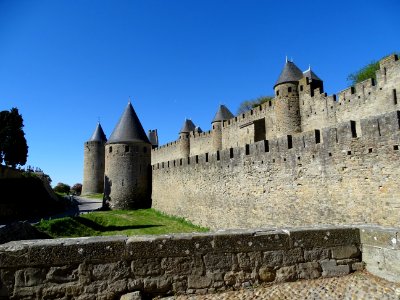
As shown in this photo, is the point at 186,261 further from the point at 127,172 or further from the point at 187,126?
the point at 187,126

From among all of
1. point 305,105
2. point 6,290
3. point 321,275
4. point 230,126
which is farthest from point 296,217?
point 230,126

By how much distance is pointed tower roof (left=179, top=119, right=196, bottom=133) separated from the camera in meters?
38.2

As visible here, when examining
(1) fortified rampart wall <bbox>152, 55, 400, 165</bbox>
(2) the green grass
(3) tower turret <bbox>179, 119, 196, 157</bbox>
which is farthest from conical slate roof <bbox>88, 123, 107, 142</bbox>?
(2) the green grass

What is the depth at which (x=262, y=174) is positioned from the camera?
11.7m

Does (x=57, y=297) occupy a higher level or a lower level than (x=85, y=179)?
lower

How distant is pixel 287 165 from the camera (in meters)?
10.7

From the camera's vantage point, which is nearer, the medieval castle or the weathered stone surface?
the weathered stone surface

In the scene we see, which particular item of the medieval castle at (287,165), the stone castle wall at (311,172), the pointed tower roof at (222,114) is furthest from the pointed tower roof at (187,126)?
the stone castle wall at (311,172)

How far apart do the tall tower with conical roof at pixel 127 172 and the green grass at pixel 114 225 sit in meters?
3.23

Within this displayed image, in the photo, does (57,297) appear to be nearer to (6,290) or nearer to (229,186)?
(6,290)

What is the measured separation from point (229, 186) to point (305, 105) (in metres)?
11.1

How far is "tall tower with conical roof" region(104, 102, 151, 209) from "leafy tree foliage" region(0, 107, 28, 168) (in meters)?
21.2

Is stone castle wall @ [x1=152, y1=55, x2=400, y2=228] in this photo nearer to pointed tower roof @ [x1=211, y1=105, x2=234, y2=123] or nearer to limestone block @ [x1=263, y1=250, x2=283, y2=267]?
limestone block @ [x1=263, y1=250, x2=283, y2=267]

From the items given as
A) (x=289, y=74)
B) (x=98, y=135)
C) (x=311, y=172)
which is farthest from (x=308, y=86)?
(x=98, y=135)
